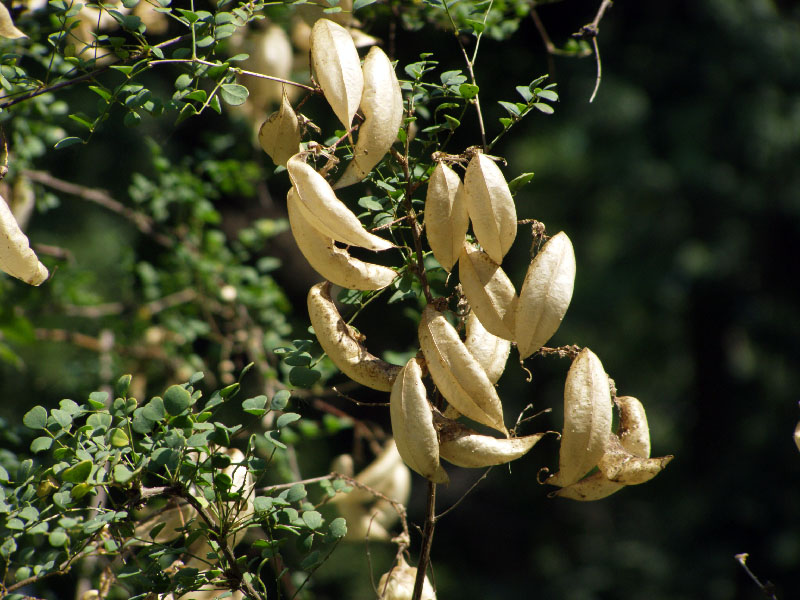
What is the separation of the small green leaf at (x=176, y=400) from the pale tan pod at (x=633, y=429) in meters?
0.25

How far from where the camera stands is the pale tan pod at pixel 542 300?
1.38 feet

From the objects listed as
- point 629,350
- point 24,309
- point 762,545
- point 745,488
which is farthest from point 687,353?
point 24,309

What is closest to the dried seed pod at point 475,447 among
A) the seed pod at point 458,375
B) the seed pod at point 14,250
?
the seed pod at point 458,375

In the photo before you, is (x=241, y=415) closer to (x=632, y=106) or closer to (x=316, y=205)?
(x=316, y=205)

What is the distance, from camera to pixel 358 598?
2.55 metres

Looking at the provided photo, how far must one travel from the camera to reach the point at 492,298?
0.43 meters

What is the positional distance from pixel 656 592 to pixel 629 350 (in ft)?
3.18

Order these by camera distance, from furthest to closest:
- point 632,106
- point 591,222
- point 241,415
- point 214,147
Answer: point 591,222 < point 632,106 < point 241,415 < point 214,147

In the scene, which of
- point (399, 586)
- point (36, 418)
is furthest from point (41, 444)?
point (399, 586)

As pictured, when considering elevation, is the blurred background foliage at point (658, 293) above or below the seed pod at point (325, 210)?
below

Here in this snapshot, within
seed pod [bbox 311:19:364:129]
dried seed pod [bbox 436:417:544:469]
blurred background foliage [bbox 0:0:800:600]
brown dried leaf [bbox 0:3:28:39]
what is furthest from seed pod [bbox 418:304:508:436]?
blurred background foliage [bbox 0:0:800:600]

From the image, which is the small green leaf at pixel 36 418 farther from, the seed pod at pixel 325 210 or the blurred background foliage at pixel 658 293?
the blurred background foliage at pixel 658 293

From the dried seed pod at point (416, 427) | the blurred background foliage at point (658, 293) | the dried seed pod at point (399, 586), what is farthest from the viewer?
the blurred background foliage at point (658, 293)

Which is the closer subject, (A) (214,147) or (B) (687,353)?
(A) (214,147)
